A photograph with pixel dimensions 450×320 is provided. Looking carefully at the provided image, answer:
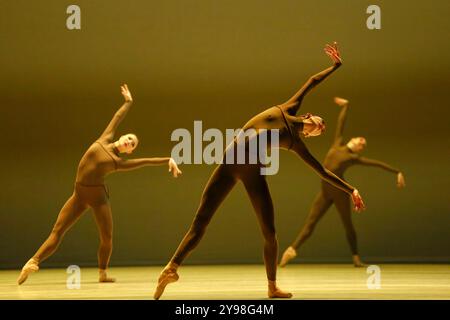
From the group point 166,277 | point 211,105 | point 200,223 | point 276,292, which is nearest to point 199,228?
point 200,223

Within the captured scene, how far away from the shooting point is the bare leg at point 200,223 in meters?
4.90

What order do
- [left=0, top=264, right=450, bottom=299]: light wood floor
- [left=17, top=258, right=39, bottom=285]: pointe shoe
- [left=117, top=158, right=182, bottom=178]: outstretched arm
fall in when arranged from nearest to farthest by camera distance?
[left=0, top=264, right=450, bottom=299]: light wood floor, [left=117, top=158, right=182, bottom=178]: outstretched arm, [left=17, top=258, right=39, bottom=285]: pointe shoe

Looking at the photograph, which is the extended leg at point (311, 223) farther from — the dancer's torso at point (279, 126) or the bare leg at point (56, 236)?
the dancer's torso at point (279, 126)

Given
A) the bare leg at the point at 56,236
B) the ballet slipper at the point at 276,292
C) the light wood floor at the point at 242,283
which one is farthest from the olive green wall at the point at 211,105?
the ballet slipper at the point at 276,292

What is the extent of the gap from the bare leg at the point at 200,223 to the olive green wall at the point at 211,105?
14.6 feet

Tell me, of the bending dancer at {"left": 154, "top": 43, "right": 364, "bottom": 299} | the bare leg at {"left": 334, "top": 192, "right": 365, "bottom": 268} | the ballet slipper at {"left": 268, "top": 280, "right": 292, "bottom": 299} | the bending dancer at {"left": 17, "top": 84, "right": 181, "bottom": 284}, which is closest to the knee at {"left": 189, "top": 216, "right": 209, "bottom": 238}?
the bending dancer at {"left": 154, "top": 43, "right": 364, "bottom": 299}

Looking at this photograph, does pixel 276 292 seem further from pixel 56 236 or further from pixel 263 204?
pixel 56 236

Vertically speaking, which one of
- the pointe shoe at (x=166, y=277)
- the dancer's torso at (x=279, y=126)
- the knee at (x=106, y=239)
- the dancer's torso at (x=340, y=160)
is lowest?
the knee at (x=106, y=239)

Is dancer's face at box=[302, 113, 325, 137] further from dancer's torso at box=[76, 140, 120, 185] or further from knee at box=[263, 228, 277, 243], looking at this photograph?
dancer's torso at box=[76, 140, 120, 185]

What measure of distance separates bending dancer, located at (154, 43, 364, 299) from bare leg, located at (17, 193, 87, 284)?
192 centimetres

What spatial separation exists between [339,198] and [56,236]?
3356 millimetres

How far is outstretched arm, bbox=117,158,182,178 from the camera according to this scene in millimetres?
5668

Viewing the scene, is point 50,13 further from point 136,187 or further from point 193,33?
point 136,187

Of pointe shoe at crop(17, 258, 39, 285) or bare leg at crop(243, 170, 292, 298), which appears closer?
bare leg at crop(243, 170, 292, 298)
